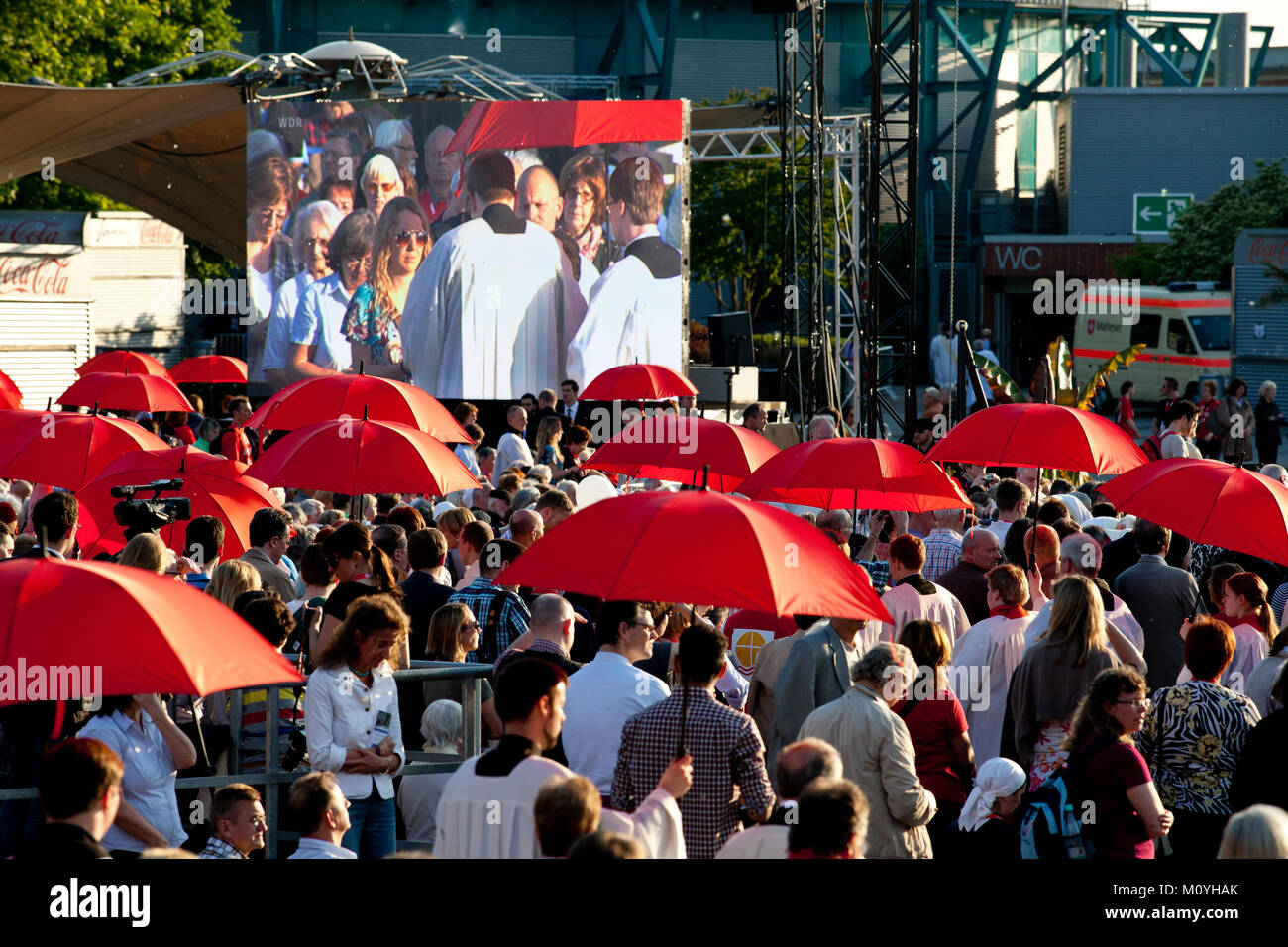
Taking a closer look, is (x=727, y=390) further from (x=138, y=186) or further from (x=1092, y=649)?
(x=1092, y=649)

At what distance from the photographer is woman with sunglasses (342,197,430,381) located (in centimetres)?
2277

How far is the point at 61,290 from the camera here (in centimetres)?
2797

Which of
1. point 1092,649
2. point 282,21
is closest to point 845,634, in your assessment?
point 1092,649

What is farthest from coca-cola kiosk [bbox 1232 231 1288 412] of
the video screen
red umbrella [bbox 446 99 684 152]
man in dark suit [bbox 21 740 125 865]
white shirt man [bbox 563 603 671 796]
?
man in dark suit [bbox 21 740 125 865]

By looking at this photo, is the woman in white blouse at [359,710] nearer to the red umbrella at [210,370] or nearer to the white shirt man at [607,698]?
the white shirt man at [607,698]

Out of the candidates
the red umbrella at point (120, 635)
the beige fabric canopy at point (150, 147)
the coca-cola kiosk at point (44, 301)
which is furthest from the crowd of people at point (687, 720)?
the coca-cola kiosk at point (44, 301)

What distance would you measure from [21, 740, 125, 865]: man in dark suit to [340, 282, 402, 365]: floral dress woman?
62.1 feet

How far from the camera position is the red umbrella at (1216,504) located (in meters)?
8.08

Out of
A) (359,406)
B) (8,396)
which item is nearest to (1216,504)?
(359,406)

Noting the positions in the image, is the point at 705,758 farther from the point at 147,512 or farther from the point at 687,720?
the point at 147,512

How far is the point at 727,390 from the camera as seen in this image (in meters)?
23.8

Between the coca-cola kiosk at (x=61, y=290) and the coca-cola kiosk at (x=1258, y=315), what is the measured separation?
20694 mm

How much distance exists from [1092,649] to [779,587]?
1.83 meters

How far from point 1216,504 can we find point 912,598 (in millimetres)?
1723
